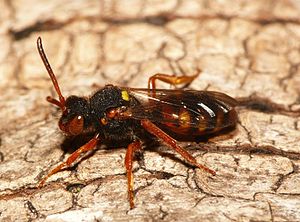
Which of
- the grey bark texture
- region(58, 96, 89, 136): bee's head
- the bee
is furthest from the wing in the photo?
region(58, 96, 89, 136): bee's head

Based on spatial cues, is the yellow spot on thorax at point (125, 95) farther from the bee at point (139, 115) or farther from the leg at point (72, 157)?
the leg at point (72, 157)

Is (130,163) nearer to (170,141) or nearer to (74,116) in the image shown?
(170,141)

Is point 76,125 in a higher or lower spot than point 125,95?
lower

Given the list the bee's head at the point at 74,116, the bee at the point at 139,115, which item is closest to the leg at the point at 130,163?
the bee at the point at 139,115

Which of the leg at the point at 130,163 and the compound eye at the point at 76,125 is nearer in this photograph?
the leg at the point at 130,163

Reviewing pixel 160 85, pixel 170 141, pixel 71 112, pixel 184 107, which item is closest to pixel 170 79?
pixel 160 85

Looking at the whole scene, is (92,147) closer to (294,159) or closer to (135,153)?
(135,153)
